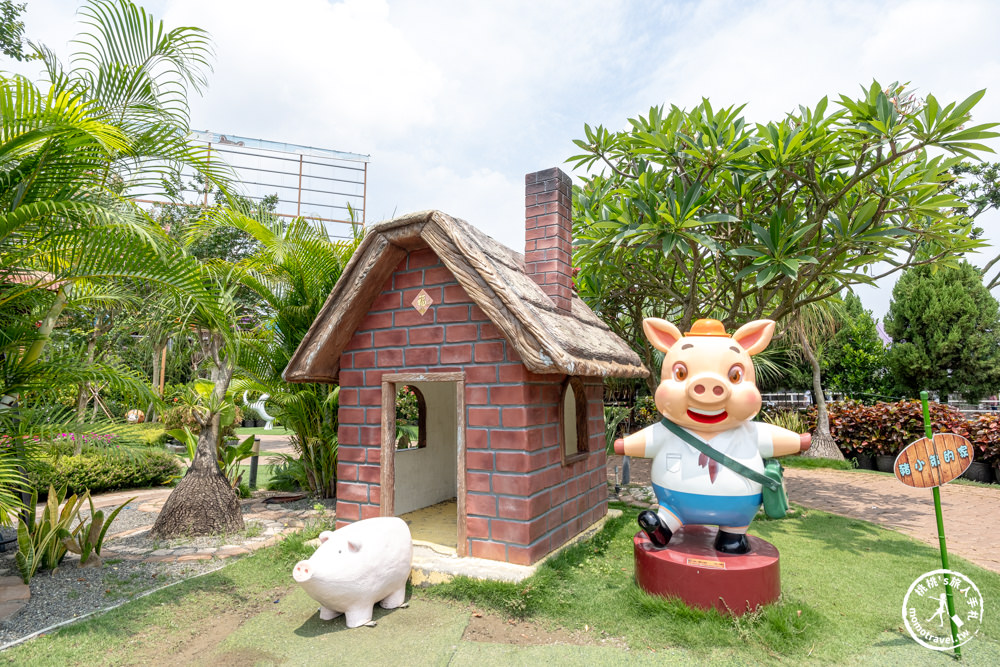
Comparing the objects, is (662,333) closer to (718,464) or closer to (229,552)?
(718,464)

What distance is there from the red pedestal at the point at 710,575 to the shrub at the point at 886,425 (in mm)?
9351

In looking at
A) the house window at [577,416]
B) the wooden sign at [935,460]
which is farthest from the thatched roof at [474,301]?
the wooden sign at [935,460]

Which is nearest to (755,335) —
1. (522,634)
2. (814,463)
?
(522,634)

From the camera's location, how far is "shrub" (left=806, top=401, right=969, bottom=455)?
1102 centimetres

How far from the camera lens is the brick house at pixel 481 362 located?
15.2 feet

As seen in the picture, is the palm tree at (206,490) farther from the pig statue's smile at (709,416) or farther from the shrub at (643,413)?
the shrub at (643,413)

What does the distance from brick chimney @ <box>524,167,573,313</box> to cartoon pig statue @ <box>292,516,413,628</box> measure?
2992 mm

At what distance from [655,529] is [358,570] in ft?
7.39

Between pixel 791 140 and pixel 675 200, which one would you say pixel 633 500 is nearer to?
pixel 675 200

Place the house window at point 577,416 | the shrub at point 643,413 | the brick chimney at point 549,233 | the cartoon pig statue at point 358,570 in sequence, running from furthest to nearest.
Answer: the shrub at point 643,413 → the brick chimney at point 549,233 → the house window at point 577,416 → the cartoon pig statue at point 358,570

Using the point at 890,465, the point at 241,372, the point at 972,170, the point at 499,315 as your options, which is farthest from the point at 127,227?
the point at 972,170

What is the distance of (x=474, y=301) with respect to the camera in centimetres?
487

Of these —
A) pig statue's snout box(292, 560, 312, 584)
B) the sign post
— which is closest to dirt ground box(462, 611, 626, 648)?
pig statue's snout box(292, 560, 312, 584)

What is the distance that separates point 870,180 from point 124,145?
7.29m
